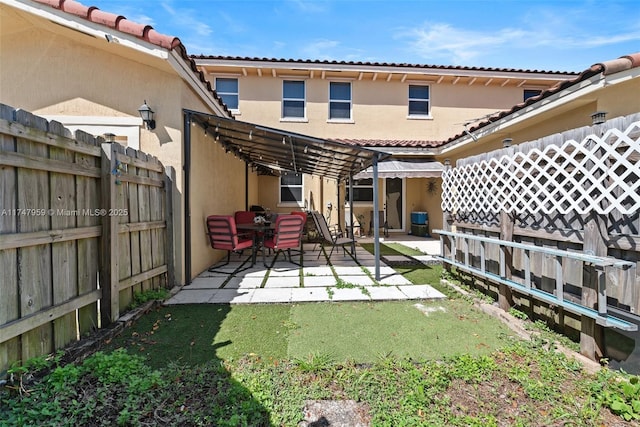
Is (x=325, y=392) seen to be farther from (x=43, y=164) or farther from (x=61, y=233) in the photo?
(x=43, y=164)

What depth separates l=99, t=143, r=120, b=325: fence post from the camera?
3.98 metres

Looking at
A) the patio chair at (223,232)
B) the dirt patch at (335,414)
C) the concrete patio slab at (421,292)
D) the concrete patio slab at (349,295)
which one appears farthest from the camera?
the patio chair at (223,232)

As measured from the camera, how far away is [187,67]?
592 cm

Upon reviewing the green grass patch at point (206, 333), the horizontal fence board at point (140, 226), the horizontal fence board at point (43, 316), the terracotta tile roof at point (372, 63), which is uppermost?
the terracotta tile roof at point (372, 63)

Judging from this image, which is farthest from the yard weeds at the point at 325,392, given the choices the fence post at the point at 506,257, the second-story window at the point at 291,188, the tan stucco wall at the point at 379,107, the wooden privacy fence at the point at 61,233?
the tan stucco wall at the point at 379,107

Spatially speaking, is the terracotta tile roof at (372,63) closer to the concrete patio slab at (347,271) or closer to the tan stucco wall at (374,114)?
the tan stucco wall at (374,114)

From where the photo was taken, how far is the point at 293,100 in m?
14.7

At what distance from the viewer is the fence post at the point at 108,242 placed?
398 cm

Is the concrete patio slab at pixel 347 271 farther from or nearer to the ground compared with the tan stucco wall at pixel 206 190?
nearer to the ground

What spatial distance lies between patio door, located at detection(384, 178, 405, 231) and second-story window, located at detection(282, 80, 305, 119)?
6014 mm

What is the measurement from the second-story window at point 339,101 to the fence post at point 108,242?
12.1 meters

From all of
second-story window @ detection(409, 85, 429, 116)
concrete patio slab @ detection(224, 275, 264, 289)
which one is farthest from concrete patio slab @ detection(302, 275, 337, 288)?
second-story window @ detection(409, 85, 429, 116)

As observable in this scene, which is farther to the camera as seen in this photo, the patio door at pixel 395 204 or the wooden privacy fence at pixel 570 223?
the patio door at pixel 395 204

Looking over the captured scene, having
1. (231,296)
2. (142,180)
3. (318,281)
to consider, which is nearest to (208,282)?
(231,296)
